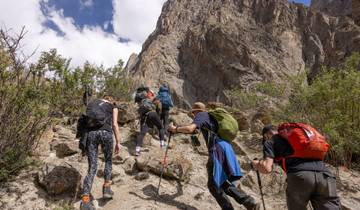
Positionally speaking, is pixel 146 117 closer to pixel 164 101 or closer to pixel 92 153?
pixel 164 101

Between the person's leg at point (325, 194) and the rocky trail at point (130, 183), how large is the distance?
2.50 m

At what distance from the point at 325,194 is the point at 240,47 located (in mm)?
41867

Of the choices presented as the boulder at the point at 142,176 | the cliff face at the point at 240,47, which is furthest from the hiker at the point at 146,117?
the cliff face at the point at 240,47

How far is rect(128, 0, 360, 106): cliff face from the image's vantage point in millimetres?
43969

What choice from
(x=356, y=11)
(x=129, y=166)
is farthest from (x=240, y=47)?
(x=129, y=166)

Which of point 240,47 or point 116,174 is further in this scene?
point 240,47

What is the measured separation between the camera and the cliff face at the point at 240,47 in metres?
44.0

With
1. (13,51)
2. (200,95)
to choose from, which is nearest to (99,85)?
(13,51)

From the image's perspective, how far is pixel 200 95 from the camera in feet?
157

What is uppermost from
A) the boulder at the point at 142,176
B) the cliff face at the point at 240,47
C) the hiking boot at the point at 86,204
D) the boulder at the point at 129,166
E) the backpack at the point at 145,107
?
the cliff face at the point at 240,47

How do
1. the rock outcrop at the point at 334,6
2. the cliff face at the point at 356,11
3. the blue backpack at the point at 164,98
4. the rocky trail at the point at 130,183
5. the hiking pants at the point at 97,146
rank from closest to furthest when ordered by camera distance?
the hiking pants at the point at 97,146, the rocky trail at the point at 130,183, the blue backpack at the point at 164,98, the cliff face at the point at 356,11, the rock outcrop at the point at 334,6

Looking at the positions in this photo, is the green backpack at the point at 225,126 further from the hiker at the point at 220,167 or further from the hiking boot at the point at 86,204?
the hiking boot at the point at 86,204

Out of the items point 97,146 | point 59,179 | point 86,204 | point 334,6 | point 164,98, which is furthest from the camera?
point 334,6

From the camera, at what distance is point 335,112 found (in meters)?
9.98
